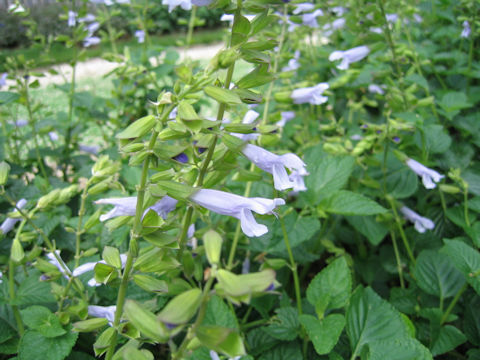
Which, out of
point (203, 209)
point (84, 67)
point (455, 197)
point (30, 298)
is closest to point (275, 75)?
point (203, 209)

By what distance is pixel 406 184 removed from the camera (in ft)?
5.06

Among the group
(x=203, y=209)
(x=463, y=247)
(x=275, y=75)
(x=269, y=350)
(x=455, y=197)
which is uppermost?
(x=275, y=75)

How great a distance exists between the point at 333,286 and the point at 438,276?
426 millimetres

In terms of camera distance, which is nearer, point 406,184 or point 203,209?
point 203,209

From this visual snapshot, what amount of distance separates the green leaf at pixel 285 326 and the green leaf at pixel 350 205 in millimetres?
338

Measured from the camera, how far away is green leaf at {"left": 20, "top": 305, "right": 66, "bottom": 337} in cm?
99

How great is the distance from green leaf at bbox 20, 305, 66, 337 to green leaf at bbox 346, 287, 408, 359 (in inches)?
28.6

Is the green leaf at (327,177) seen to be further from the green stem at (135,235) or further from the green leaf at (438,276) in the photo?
the green stem at (135,235)

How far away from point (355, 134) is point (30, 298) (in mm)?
1466

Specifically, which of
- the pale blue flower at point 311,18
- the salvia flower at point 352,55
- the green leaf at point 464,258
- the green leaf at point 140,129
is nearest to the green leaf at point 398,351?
the green leaf at point 464,258

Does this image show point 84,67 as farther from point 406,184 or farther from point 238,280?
point 238,280

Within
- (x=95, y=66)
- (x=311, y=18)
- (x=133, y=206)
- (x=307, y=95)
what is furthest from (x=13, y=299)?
(x=95, y=66)

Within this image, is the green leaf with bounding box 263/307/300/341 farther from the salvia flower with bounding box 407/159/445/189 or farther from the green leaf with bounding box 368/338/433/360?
the salvia flower with bounding box 407/159/445/189

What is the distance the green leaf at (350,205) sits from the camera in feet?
4.03
